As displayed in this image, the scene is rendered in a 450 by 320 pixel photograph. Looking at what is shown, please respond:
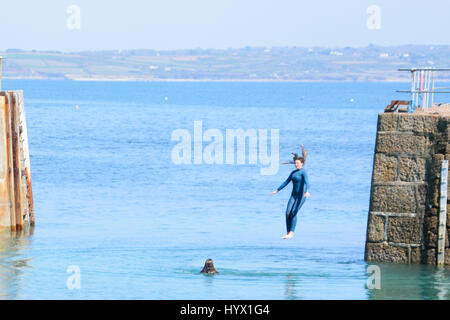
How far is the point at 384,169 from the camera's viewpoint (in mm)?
19312

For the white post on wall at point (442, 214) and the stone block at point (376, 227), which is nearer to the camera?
the white post on wall at point (442, 214)

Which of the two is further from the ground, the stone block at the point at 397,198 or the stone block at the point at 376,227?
the stone block at the point at 397,198

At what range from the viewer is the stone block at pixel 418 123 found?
748 inches

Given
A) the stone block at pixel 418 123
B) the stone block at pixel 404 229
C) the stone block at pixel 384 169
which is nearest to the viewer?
the stone block at pixel 418 123

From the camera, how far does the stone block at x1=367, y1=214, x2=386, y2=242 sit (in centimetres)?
1927

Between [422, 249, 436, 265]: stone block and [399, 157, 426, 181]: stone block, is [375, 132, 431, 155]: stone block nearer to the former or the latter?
[399, 157, 426, 181]: stone block

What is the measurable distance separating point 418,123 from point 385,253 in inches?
108

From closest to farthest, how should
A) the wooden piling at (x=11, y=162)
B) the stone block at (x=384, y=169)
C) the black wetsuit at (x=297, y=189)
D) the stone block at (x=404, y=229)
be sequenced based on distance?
the stone block at (x=404, y=229)
the stone block at (x=384, y=169)
the black wetsuit at (x=297, y=189)
the wooden piling at (x=11, y=162)

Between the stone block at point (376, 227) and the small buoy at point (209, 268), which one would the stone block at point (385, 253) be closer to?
the stone block at point (376, 227)

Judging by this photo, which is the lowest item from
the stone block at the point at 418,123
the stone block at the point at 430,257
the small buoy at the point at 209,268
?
the small buoy at the point at 209,268

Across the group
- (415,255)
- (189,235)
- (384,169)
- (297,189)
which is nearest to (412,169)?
(384,169)

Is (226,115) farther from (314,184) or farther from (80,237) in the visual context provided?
(80,237)

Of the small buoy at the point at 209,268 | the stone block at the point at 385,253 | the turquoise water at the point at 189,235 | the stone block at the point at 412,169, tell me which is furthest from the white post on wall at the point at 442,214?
the small buoy at the point at 209,268
